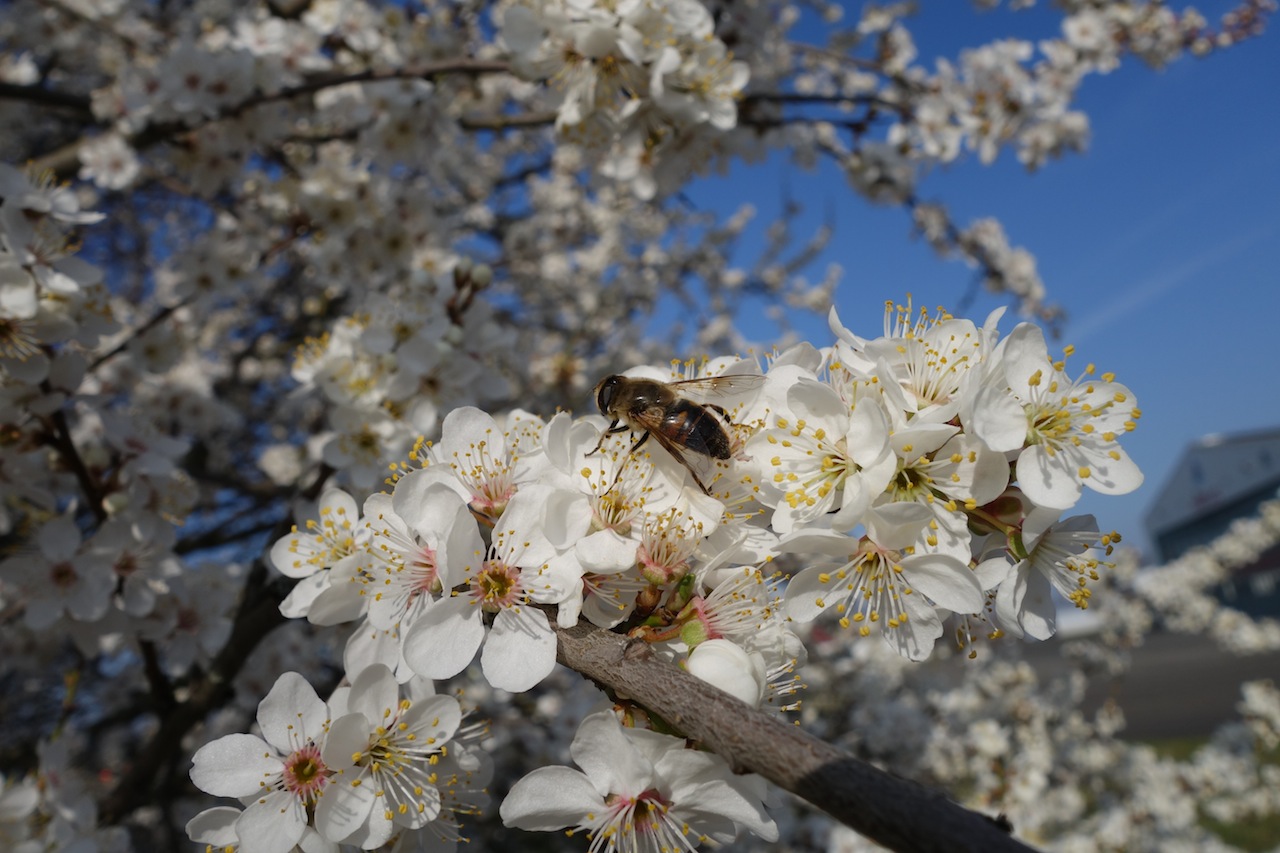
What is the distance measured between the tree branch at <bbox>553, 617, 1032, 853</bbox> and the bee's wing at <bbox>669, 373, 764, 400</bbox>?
486 mm

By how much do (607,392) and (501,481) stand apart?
306mm

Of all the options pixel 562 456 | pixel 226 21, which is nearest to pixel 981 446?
pixel 562 456

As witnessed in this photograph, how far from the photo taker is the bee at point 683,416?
4.33 ft

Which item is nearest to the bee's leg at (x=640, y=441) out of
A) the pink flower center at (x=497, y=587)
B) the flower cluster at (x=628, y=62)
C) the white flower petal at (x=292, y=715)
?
the pink flower center at (x=497, y=587)

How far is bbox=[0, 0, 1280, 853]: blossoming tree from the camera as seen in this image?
1.14 metres

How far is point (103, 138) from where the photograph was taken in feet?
10.5

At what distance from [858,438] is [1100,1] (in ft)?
18.1

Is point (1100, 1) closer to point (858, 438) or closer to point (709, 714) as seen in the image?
point (858, 438)

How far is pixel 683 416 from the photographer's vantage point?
1.32 meters

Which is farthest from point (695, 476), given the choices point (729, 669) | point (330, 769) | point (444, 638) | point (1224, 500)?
point (1224, 500)

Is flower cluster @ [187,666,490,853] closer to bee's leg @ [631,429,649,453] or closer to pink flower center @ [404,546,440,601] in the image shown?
pink flower center @ [404,546,440,601]

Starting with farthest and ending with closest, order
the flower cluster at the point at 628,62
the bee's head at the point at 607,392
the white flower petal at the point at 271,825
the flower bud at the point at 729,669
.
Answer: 1. the flower cluster at the point at 628,62
2. the bee's head at the point at 607,392
3. the white flower petal at the point at 271,825
4. the flower bud at the point at 729,669

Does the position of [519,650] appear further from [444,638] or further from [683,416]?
[683,416]

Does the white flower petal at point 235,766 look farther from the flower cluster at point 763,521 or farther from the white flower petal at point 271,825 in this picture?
the flower cluster at point 763,521
